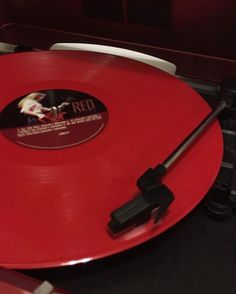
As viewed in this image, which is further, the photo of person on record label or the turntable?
the photo of person on record label

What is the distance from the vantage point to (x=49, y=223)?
58cm

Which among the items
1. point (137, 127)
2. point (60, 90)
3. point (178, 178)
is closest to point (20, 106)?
point (60, 90)

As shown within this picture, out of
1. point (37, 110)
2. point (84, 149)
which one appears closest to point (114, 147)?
point (84, 149)

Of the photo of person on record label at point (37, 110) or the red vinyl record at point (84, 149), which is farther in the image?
the photo of person on record label at point (37, 110)

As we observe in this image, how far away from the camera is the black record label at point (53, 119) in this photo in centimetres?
71

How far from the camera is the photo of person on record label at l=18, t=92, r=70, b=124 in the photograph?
2.53 feet

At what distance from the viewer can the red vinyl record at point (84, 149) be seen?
1.85ft

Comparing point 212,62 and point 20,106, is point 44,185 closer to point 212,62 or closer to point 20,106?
point 20,106

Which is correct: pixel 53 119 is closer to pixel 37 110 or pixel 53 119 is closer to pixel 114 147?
pixel 37 110

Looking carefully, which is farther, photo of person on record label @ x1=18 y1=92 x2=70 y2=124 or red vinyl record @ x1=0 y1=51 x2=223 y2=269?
photo of person on record label @ x1=18 y1=92 x2=70 y2=124

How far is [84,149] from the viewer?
2.26 feet

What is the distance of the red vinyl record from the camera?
56 cm

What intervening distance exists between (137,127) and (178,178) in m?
0.13

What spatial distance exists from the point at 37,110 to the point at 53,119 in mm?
37
